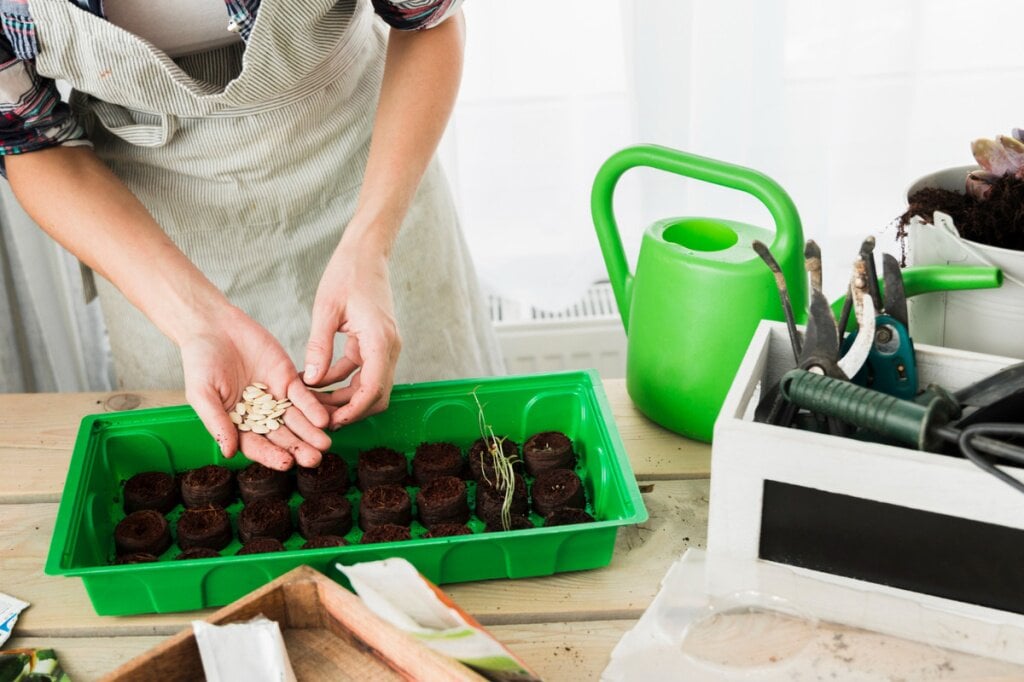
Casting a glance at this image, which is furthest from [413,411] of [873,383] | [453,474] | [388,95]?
[873,383]

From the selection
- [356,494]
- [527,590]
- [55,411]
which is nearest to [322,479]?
[356,494]

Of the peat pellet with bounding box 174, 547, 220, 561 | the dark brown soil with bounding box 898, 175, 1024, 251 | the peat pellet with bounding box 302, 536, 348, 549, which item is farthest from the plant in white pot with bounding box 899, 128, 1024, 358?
the peat pellet with bounding box 174, 547, 220, 561

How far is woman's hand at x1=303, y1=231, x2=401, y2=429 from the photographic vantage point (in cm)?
98

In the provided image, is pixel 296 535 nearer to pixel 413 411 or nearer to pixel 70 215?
pixel 413 411

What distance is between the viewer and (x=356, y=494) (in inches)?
40.7

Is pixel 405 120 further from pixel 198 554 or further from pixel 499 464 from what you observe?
pixel 198 554

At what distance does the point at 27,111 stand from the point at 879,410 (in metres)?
0.90

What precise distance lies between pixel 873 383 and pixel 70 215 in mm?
835

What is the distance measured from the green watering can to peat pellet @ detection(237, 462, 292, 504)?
0.39m

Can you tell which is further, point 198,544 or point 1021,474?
point 198,544

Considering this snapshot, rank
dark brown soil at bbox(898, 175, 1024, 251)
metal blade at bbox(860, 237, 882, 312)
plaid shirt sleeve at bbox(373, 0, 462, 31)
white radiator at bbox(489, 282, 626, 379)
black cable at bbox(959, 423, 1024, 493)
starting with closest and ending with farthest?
black cable at bbox(959, 423, 1024, 493), metal blade at bbox(860, 237, 882, 312), dark brown soil at bbox(898, 175, 1024, 251), plaid shirt sleeve at bbox(373, 0, 462, 31), white radiator at bbox(489, 282, 626, 379)

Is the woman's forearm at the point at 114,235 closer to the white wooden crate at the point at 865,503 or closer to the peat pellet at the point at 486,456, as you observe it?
the peat pellet at the point at 486,456

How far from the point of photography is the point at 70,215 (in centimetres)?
108

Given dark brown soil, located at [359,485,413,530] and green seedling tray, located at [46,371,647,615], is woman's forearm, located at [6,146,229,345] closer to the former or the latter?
green seedling tray, located at [46,371,647,615]
